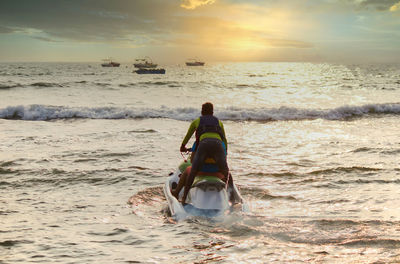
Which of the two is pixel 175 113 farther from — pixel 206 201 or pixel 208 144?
pixel 206 201

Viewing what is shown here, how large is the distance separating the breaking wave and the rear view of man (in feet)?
60.2

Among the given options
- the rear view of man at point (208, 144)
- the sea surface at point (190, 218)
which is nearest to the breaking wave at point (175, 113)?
the sea surface at point (190, 218)

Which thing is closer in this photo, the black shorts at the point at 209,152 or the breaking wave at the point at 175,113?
the black shorts at the point at 209,152

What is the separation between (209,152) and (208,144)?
0.15 metres

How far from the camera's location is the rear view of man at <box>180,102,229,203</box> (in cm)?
655

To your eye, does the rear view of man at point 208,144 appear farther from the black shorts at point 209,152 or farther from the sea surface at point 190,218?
the sea surface at point 190,218

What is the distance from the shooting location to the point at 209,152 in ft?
21.5

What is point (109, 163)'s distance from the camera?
11.6 m

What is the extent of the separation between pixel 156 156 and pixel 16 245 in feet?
24.2

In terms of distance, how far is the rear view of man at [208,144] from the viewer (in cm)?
655

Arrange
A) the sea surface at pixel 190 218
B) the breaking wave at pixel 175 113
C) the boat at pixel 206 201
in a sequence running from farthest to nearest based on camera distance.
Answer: the breaking wave at pixel 175 113 < the boat at pixel 206 201 < the sea surface at pixel 190 218

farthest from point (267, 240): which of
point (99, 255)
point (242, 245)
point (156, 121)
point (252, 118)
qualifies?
point (252, 118)

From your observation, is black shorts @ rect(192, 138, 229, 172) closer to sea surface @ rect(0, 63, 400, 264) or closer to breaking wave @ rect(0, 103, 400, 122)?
sea surface @ rect(0, 63, 400, 264)

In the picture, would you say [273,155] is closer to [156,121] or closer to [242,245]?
[242,245]
